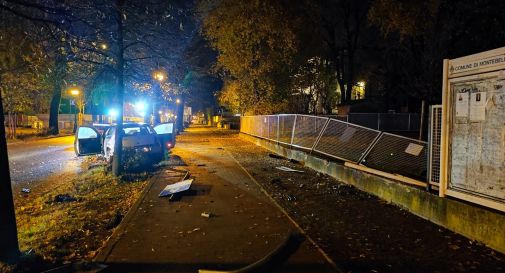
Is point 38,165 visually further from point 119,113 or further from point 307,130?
point 307,130

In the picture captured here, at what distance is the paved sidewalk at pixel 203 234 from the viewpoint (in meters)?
5.63

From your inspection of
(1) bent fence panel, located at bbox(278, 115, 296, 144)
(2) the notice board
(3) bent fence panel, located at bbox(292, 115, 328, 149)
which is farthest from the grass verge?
(1) bent fence panel, located at bbox(278, 115, 296, 144)

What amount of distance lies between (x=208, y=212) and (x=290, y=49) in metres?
19.5

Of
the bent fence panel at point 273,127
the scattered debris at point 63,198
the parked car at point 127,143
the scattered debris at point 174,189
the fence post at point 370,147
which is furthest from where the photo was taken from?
the bent fence panel at point 273,127

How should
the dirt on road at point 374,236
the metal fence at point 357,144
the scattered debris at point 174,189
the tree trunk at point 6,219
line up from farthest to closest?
the scattered debris at point 174,189, the metal fence at point 357,144, the dirt on road at point 374,236, the tree trunk at point 6,219

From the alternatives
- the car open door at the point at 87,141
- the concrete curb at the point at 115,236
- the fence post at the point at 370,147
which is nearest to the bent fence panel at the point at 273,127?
the car open door at the point at 87,141

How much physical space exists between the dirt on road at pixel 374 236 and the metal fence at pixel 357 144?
99 cm

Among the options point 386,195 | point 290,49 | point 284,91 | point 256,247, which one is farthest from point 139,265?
point 284,91

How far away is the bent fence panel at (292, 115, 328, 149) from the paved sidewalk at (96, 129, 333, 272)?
459 centimetres

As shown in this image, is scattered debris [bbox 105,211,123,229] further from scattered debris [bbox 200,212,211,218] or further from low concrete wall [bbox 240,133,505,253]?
low concrete wall [bbox 240,133,505,253]

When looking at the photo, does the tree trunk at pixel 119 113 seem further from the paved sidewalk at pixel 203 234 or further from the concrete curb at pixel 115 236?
the concrete curb at pixel 115 236

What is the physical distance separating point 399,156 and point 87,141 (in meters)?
11.0

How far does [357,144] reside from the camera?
1189 cm

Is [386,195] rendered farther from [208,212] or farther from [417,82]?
[417,82]
